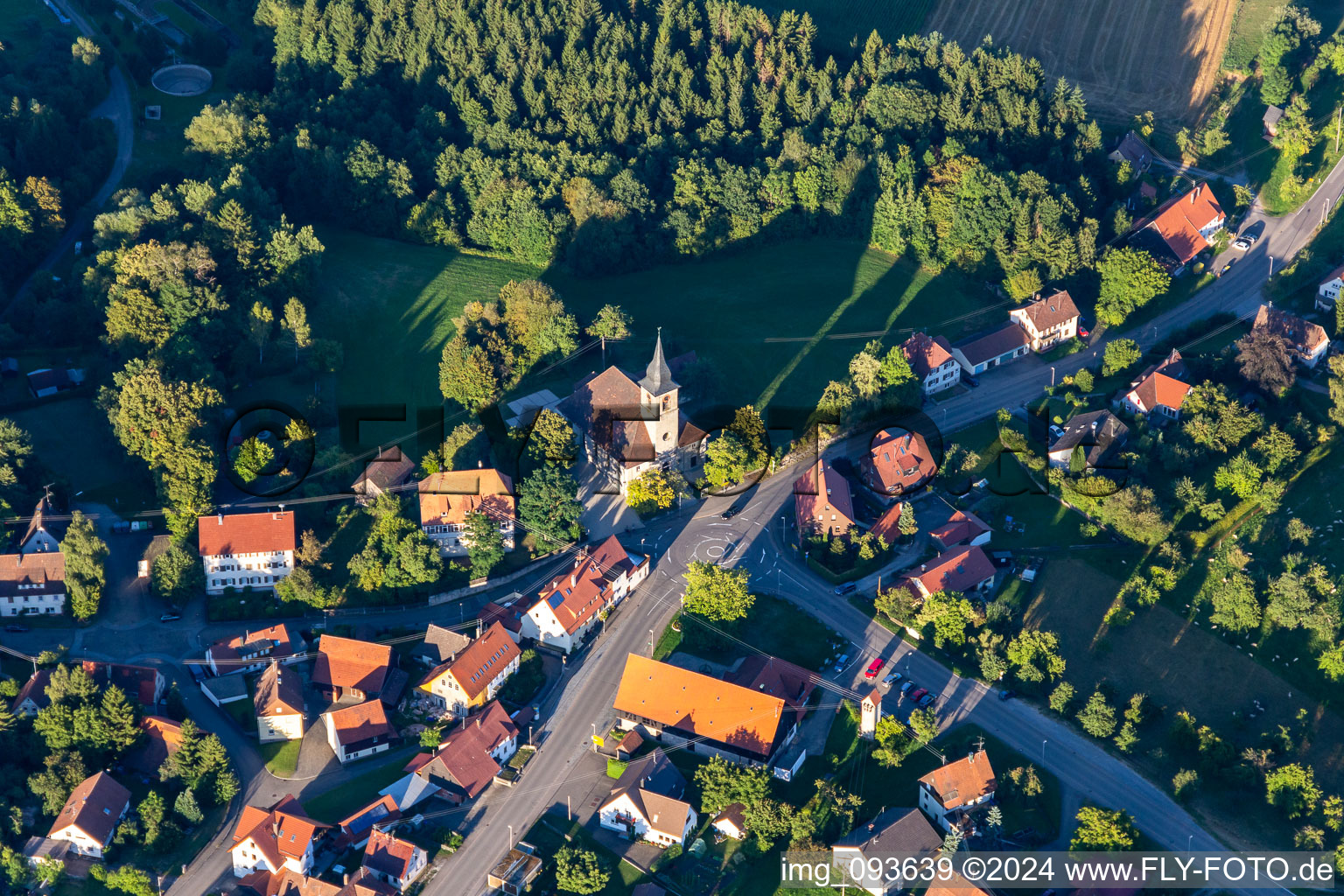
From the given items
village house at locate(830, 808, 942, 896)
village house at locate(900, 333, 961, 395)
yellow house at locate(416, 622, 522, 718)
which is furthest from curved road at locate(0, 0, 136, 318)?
village house at locate(830, 808, 942, 896)

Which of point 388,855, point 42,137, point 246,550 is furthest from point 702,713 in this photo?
point 42,137

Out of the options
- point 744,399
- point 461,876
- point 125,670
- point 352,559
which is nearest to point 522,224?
point 744,399

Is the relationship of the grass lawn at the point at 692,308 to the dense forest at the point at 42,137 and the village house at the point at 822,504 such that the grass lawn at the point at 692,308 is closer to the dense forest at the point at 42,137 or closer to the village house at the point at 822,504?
the village house at the point at 822,504

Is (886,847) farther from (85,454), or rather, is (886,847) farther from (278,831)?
(85,454)

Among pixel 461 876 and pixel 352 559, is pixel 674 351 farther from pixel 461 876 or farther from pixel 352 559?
pixel 461 876

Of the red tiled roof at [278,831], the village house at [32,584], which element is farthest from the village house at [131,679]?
the red tiled roof at [278,831]
